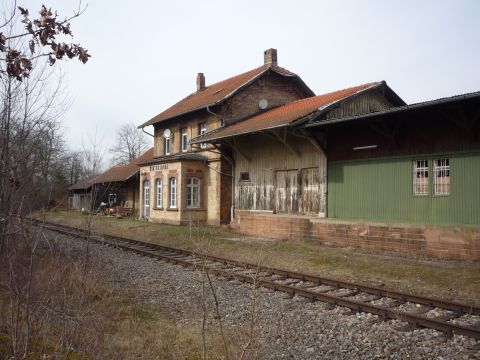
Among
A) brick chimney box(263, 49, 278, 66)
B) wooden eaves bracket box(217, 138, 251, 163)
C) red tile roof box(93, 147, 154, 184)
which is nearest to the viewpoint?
wooden eaves bracket box(217, 138, 251, 163)

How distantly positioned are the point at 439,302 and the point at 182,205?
645 inches

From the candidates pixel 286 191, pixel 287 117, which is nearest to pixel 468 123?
pixel 287 117

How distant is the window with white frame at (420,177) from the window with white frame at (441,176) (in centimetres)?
28

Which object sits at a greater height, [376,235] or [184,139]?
[184,139]

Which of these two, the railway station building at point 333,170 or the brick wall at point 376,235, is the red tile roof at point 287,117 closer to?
the railway station building at point 333,170

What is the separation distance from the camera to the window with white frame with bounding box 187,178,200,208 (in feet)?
74.7

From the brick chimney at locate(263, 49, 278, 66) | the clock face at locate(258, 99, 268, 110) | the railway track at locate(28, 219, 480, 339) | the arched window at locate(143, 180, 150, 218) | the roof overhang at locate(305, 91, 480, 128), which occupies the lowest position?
the railway track at locate(28, 219, 480, 339)

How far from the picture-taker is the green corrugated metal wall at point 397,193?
39.3 feet

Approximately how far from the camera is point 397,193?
1356cm

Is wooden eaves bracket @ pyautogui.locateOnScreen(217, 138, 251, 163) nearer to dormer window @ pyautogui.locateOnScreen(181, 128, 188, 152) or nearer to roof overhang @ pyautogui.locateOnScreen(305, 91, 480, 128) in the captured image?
dormer window @ pyautogui.locateOnScreen(181, 128, 188, 152)

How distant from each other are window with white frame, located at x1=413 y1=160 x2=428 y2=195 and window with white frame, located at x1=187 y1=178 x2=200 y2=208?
12.4 metres

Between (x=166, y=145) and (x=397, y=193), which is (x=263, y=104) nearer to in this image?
(x=166, y=145)

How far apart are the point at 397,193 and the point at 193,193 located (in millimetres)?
11934

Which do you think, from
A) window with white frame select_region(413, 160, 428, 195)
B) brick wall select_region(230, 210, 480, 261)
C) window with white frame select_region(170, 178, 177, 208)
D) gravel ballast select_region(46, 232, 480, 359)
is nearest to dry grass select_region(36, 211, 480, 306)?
brick wall select_region(230, 210, 480, 261)
